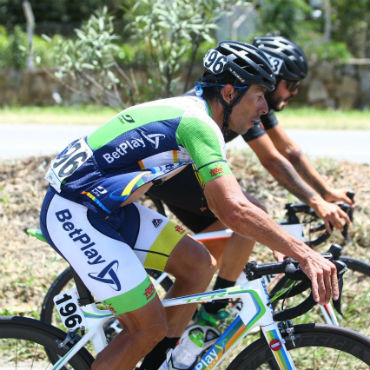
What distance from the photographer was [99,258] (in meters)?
2.83

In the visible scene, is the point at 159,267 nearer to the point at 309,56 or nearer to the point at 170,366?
the point at 170,366

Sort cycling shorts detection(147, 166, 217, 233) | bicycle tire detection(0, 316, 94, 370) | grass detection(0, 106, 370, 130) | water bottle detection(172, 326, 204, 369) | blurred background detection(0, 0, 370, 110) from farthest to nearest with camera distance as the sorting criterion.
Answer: grass detection(0, 106, 370, 130), blurred background detection(0, 0, 370, 110), cycling shorts detection(147, 166, 217, 233), water bottle detection(172, 326, 204, 369), bicycle tire detection(0, 316, 94, 370)

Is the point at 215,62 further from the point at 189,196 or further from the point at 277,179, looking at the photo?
the point at 277,179

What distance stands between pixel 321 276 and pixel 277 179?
1612 millimetres

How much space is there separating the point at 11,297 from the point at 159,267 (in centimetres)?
205

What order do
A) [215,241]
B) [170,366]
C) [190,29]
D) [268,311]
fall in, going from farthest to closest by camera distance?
[190,29] → [215,241] → [170,366] → [268,311]

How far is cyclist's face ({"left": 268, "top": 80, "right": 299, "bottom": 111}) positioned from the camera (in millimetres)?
4301

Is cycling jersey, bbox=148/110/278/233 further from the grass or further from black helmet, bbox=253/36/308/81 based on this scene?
the grass

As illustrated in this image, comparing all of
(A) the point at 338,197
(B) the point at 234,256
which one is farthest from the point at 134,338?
(A) the point at 338,197

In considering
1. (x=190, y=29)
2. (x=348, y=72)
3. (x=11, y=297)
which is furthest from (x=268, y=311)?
(x=348, y=72)

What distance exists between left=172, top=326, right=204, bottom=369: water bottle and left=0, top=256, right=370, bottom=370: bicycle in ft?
0.39

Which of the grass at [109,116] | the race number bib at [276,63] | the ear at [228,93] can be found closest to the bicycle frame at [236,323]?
the ear at [228,93]

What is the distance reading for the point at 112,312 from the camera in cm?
294

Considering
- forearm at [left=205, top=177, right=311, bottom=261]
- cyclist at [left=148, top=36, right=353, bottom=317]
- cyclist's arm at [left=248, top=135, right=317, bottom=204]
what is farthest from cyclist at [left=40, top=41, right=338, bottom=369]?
cyclist's arm at [left=248, top=135, right=317, bottom=204]
